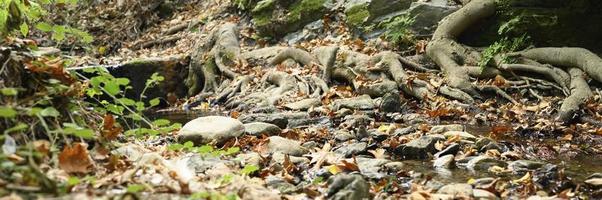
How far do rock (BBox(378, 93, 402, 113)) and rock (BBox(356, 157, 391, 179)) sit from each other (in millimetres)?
3234

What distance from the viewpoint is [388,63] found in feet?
32.5

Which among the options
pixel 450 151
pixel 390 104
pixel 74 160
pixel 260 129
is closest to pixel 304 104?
pixel 390 104

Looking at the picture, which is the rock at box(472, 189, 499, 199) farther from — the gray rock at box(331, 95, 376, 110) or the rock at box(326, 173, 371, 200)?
the gray rock at box(331, 95, 376, 110)

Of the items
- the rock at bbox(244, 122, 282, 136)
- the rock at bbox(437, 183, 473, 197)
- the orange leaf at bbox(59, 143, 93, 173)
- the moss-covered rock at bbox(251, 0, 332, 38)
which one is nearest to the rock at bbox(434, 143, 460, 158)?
the rock at bbox(437, 183, 473, 197)

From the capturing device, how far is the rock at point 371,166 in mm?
4316

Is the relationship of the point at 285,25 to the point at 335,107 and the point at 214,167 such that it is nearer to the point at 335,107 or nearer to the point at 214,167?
the point at 335,107

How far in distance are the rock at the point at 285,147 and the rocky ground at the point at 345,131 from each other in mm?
18

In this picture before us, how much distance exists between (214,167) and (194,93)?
33.4 feet

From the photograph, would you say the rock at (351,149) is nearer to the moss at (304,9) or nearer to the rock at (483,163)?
the rock at (483,163)

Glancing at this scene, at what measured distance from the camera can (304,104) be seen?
9.07m

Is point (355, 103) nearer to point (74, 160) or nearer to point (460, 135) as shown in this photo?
point (460, 135)

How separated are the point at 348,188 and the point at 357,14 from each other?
393 inches

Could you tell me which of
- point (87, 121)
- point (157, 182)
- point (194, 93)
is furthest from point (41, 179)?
point (194, 93)

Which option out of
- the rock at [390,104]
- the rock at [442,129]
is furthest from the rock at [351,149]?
the rock at [390,104]
